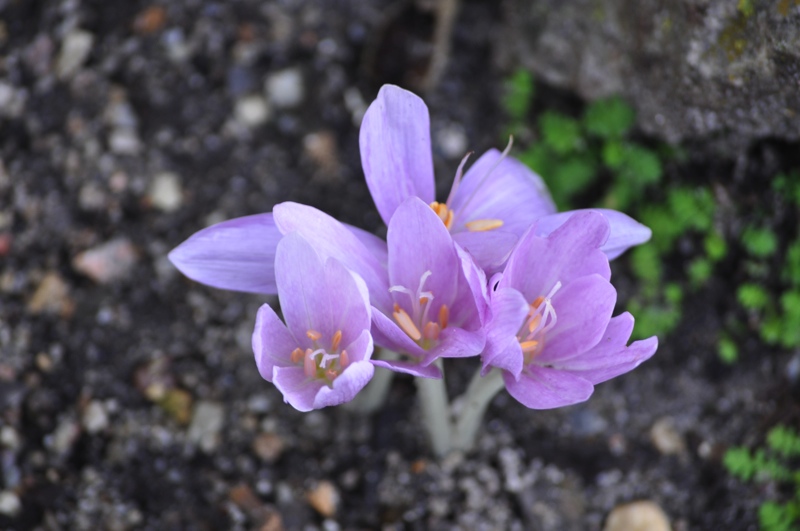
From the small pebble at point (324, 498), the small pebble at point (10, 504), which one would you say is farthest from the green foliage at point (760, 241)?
the small pebble at point (10, 504)

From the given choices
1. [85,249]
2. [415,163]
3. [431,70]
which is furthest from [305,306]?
[431,70]

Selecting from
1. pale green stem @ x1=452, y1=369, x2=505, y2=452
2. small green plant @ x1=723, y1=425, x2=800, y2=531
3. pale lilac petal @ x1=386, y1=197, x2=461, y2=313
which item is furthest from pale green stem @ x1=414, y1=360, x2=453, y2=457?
small green plant @ x1=723, y1=425, x2=800, y2=531

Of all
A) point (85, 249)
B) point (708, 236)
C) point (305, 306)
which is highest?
point (305, 306)

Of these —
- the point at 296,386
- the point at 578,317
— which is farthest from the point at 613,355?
the point at 296,386

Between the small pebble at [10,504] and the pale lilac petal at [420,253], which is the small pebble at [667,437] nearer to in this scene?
the pale lilac petal at [420,253]

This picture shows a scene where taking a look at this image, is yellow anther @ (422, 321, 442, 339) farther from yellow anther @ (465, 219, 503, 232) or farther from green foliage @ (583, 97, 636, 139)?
green foliage @ (583, 97, 636, 139)

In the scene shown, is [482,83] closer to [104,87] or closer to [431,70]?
[431,70]

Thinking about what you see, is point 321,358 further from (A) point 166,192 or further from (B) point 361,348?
(A) point 166,192
